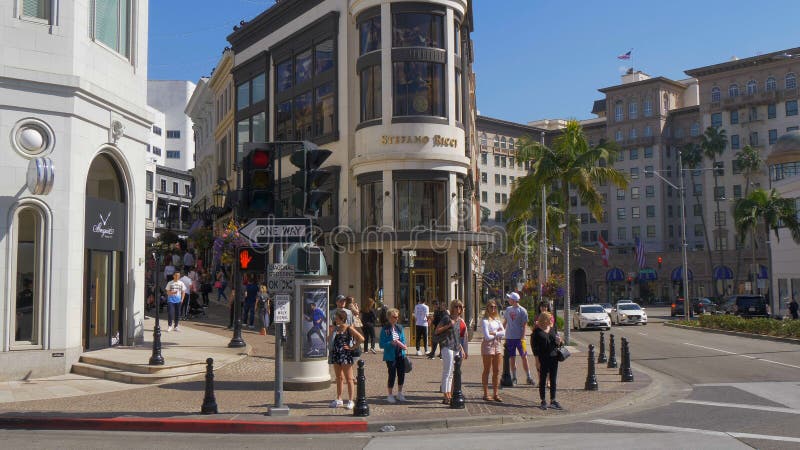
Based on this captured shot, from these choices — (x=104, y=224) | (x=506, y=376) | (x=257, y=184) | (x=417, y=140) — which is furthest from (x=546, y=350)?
(x=417, y=140)

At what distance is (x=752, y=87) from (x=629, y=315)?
54.6 meters

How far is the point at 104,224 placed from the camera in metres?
18.0

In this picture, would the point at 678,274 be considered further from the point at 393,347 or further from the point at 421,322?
the point at 393,347

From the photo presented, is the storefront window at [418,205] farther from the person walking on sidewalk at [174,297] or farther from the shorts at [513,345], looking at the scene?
the shorts at [513,345]

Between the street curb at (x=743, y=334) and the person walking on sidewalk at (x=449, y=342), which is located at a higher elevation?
the person walking on sidewalk at (x=449, y=342)

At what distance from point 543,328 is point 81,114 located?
1143 centimetres

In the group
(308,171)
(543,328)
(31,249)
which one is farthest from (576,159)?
(31,249)

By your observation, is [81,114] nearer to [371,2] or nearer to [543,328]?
[543,328]

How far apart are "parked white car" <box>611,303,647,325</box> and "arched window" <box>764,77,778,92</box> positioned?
5265cm

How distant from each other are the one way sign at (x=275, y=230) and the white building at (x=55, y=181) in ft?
19.5

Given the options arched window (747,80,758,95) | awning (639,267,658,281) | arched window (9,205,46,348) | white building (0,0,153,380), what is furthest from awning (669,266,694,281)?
arched window (9,205,46,348)

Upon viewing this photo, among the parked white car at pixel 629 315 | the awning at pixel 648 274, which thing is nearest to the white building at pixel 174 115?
the awning at pixel 648 274

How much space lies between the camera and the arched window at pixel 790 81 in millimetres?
81562

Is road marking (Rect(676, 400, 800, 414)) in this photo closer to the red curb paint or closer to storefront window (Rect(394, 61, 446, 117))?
the red curb paint
